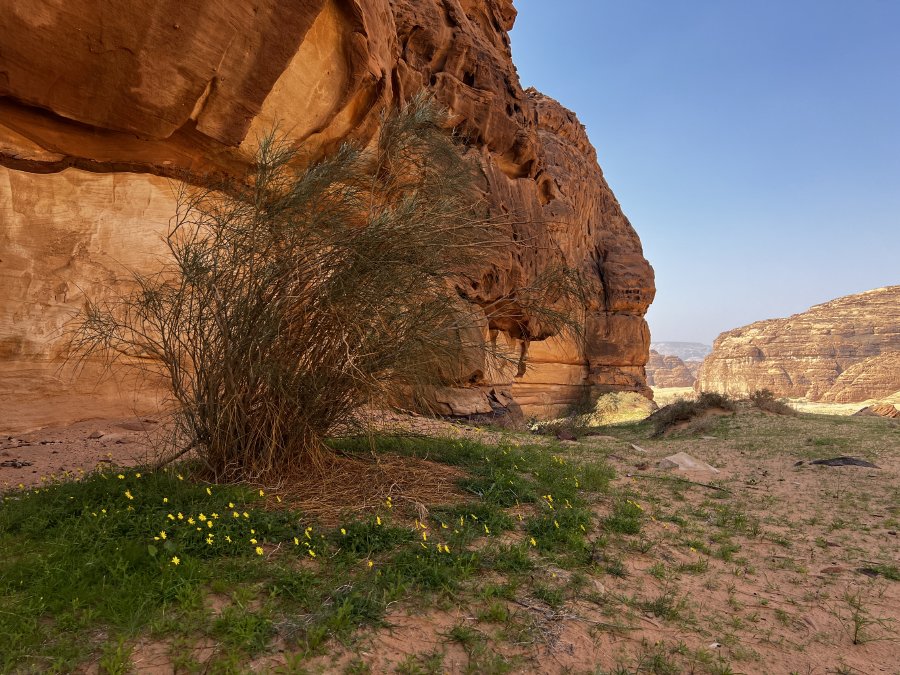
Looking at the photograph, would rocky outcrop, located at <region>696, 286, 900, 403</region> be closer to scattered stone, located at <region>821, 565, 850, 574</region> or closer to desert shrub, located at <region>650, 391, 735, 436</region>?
desert shrub, located at <region>650, 391, 735, 436</region>

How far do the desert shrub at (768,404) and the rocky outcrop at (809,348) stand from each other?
63907mm

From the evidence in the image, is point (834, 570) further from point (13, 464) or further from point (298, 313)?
point (13, 464)

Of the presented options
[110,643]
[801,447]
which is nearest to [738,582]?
[110,643]

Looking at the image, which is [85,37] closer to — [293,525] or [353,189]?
[353,189]

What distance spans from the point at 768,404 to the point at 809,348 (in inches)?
3317

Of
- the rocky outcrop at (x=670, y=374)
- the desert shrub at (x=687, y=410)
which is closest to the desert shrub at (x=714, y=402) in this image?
the desert shrub at (x=687, y=410)

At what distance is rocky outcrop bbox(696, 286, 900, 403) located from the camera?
7869 centimetres

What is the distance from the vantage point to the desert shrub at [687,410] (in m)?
15.5

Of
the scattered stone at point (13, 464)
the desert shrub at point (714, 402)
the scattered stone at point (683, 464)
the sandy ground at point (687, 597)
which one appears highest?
the desert shrub at point (714, 402)

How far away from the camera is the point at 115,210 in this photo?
853 cm

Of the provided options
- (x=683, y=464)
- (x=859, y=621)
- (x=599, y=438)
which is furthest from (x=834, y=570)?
(x=599, y=438)

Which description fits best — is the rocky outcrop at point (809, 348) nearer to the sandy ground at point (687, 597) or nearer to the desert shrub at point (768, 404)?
the desert shrub at point (768, 404)

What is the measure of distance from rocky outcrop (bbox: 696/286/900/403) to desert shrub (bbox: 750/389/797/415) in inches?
2516

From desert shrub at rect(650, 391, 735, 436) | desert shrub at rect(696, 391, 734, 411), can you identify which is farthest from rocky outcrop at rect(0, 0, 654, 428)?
desert shrub at rect(696, 391, 734, 411)
